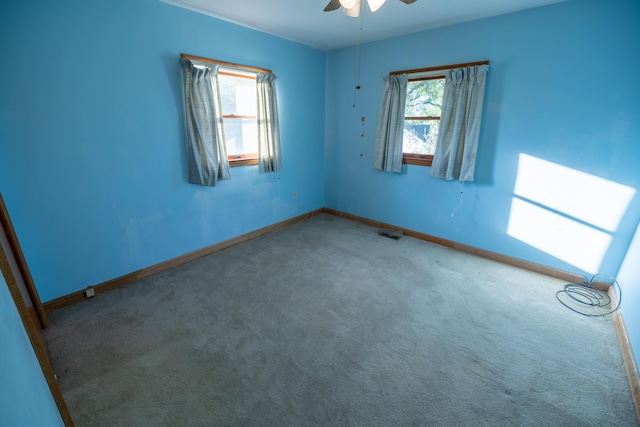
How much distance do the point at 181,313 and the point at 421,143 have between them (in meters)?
3.21

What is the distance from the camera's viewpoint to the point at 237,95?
3266 mm

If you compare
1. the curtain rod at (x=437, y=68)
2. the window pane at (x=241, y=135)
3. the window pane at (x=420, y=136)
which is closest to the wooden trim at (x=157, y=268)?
the window pane at (x=241, y=135)

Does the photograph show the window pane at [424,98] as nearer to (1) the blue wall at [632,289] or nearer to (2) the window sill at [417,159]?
(2) the window sill at [417,159]

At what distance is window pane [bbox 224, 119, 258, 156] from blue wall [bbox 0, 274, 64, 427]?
2.65 metres

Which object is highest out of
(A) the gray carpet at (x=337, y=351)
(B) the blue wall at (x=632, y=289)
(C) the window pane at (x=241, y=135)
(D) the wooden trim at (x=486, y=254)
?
(C) the window pane at (x=241, y=135)

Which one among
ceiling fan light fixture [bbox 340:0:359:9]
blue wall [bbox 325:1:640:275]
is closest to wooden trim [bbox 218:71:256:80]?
blue wall [bbox 325:1:640:275]

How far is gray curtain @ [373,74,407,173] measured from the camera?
137 inches

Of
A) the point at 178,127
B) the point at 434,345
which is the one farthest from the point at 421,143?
the point at 178,127

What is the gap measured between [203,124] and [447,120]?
8.62ft

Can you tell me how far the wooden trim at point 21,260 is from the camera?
188cm

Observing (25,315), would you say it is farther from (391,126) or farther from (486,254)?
(486,254)

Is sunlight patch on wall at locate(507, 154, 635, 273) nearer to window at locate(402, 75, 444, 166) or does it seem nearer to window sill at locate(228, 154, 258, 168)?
window at locate(402, 75, 444, 166)

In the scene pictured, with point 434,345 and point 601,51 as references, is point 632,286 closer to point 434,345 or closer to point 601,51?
point 434,345

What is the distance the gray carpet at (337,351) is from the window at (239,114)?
142 centimetres
